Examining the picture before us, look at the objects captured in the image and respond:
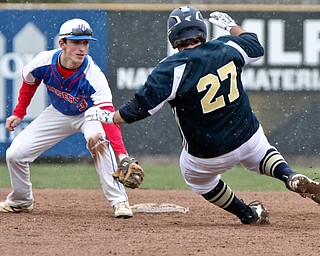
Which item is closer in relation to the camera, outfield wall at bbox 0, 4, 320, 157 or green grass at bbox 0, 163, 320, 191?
green grass at bbox 0, 163, 320, 191

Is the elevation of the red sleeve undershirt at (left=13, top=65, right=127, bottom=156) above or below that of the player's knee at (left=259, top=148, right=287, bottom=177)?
above

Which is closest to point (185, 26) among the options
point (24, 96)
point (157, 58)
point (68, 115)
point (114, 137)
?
point (114, 137)

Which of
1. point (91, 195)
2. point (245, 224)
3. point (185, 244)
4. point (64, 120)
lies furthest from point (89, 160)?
point (185, 244)

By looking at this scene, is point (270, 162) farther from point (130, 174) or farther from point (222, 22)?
point (222, 22)

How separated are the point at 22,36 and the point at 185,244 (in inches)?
279

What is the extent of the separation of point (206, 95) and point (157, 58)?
19.8 ft

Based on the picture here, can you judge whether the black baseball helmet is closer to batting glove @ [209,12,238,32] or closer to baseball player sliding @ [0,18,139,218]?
batting glove @ [209,12,238,32]

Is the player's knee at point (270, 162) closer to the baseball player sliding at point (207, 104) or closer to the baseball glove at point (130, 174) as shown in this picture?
→ the baseball player sliding at point (207, 104)

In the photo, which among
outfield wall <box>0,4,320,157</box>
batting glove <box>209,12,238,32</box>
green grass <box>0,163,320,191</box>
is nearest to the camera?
batting glove <box>209,12,238,32</box>

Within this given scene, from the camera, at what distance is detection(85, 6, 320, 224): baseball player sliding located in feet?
19.2

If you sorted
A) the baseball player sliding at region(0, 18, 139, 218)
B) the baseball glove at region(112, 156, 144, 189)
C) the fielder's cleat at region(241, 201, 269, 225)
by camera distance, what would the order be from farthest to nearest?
the baseball player sliding at region(0, 18, 139, 218) < the fielder's cleat at region(241, 201, 269, 225) < the baseball glove at region(112, 156, 144, 189)

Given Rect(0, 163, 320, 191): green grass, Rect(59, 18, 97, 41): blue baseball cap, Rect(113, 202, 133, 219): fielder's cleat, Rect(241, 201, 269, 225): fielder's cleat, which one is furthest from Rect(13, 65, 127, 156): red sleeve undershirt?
Rect(0, 163, 320, 191): green grass

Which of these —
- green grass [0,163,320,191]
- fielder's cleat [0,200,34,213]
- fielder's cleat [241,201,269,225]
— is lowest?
green grass [0,163,320,191]

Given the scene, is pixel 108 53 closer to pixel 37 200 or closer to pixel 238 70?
pixel 37 200
